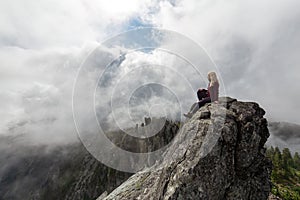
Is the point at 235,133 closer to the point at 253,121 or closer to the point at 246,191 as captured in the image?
the point at 253,121

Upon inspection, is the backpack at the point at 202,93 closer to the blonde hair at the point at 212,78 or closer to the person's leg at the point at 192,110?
the person's leg at the point at 192,110

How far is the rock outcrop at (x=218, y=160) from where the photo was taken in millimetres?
14062

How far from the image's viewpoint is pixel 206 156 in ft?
47.5

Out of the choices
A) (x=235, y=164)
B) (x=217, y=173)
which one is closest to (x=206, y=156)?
(x=217, y=173)

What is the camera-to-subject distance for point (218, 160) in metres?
14.7

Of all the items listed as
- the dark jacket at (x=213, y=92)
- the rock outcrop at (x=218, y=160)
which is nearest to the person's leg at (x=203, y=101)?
the dark jacket at (x=213, y=92)

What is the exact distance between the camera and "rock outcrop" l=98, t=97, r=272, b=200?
1406 cm

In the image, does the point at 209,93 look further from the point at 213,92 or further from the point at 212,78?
the point at 212,78

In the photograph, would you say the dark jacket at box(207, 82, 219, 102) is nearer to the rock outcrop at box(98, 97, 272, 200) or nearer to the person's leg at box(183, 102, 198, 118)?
the rock outcrop at box(98, 97, 272, 200)

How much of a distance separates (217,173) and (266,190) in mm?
4249

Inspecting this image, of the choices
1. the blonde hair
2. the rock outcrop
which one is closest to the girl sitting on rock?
the blonde hair

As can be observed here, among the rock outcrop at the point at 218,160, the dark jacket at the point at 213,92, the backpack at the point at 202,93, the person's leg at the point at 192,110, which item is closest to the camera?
the rock outcrop at the point at 218,160

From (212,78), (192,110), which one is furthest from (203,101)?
(212,78)

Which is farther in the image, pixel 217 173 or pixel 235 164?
pixel 235 164
